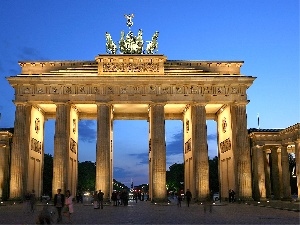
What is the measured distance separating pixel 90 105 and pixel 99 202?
55.4ft

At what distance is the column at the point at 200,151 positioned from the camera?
50.1 meters

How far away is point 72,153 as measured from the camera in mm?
56094

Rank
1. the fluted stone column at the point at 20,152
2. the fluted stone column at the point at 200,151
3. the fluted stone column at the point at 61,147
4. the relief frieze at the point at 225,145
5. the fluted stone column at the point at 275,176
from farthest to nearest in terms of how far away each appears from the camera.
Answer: the fluted stone column at the point at 275,176 < the relief frieze at the point at 225,145 < the fluted stone column at the point at 200,151 < the fluted stone column at the point at 61,147 < the fluted stone column at the point at 20,152

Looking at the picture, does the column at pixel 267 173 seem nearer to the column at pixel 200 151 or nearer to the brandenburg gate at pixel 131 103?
the brandenburg gate at pixel 131 103

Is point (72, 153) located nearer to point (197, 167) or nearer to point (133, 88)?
point (133, 88)

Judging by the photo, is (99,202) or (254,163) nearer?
(99,202)

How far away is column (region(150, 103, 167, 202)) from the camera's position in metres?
50.1

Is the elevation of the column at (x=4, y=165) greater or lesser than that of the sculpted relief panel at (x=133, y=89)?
lesser

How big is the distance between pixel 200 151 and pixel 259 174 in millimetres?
8417

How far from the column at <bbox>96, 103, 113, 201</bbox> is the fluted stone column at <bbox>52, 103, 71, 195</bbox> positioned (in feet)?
12.9

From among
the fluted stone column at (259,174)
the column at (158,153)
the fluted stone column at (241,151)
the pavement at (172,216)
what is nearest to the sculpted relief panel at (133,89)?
the column at (158,153)

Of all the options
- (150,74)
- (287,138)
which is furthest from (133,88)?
(287,138)

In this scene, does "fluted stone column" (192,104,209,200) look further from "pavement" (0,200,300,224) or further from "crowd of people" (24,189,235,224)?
"pavement" (0,200,300,224)

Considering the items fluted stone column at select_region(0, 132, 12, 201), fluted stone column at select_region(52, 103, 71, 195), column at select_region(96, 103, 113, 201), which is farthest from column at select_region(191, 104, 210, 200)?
fluted stone column at select_region(0, 132, 12, 201)
